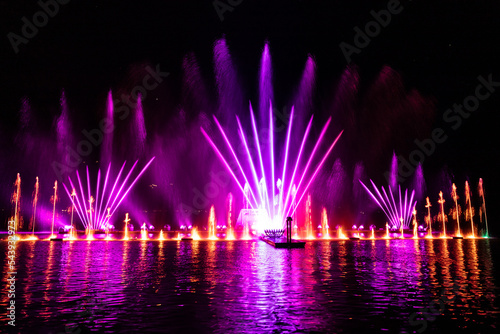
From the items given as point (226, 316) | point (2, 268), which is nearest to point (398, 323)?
point (226, 316)

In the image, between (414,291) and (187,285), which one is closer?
(414,291)

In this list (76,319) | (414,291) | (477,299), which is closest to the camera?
(76,319)

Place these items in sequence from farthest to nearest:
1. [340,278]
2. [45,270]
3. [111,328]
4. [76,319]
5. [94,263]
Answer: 1. [94,263]
2. [45,270]
3. [340,278]
4. [76,319]
5. [111,328]

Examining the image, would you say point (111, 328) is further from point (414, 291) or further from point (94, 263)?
point (94, 263)

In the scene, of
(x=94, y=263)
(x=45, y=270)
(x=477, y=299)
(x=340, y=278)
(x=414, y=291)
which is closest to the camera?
(x=477, y=299)

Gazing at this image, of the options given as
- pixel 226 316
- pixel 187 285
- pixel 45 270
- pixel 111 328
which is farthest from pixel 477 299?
pixel 45 270

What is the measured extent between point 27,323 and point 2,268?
14352mm

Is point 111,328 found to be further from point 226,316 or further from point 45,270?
point 45,270

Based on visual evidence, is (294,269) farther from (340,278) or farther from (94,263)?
(94,263)

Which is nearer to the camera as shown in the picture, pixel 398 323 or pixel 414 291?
pixel 398 323

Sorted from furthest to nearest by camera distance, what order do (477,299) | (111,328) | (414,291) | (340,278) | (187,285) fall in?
1. (340,278)
2. (187,285)
3. (414,291)
4. (477,299)
5. (111,328)

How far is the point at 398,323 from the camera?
11.0 m

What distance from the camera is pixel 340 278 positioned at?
18.9 meters

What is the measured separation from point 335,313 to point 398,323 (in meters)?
1.82
